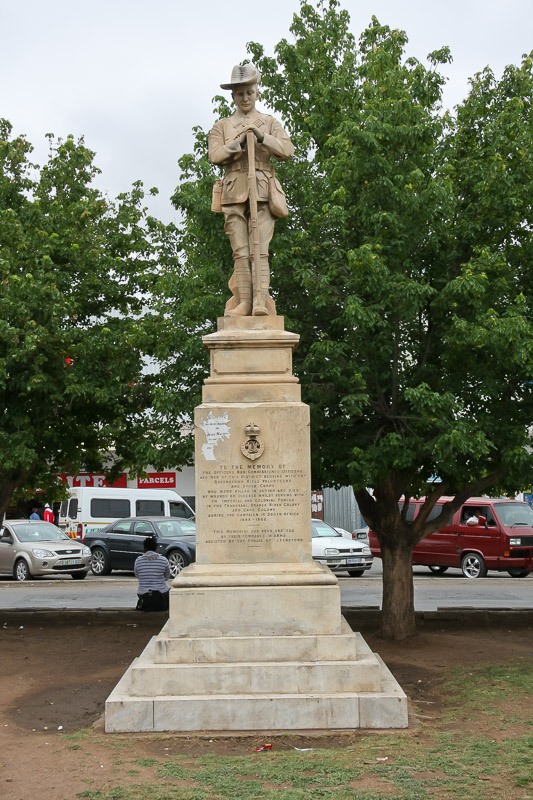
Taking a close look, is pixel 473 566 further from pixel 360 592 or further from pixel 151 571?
pixel 151 571

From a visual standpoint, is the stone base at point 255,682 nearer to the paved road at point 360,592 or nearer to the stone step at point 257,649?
the stone step at point 257,649

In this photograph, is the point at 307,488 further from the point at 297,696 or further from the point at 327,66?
the point at 327,66

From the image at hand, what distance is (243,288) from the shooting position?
10273 millimetres

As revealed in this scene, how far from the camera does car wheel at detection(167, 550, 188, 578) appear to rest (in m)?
25.1

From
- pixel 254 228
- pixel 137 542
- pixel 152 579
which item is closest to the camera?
pixel 254 228

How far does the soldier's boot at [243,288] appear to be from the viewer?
1023cm

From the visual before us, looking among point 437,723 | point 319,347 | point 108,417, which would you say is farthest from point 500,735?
point 108,417

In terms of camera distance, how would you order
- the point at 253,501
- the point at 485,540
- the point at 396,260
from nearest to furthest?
the point at 253,501 < the point at 396,260 < the point at 485,540

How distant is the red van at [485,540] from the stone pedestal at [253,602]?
51.4ft

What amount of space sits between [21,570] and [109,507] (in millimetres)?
5009

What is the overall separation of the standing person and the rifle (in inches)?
242

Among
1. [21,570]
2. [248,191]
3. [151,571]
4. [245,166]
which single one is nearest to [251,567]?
[248,191]

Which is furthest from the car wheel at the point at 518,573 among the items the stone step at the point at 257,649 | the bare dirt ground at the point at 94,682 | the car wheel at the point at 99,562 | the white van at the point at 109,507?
the stone step at the point at 257,649

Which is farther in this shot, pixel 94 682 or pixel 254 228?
pixel 94 682
